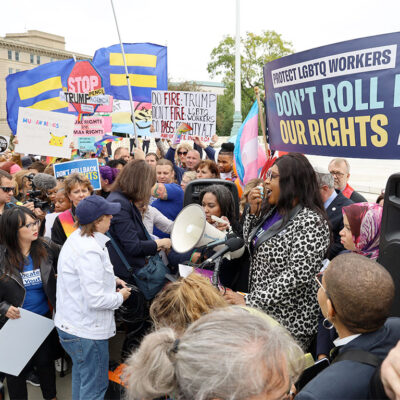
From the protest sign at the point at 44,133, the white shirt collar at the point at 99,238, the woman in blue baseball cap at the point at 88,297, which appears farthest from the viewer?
the protest sign at the point at 44,133

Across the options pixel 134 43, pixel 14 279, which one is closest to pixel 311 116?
pixel 14 279

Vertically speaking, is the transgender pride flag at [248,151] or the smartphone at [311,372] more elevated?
the transgender pride flag at [248,151]

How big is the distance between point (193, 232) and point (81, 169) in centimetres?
256

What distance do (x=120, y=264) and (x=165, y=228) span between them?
2.27 ft

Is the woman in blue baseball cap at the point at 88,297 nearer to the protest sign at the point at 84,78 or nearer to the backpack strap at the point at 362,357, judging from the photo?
the backpack strap at the point at 362,357

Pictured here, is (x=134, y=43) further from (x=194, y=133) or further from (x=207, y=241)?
(x=207, y=241)

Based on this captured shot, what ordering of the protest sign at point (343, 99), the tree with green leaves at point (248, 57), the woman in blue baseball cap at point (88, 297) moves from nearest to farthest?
the protest sign at point (343, 99), the woman in blue baseball cap at point (88, 297), the tree with green leaves at point (248, 57)

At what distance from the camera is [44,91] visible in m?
9.40

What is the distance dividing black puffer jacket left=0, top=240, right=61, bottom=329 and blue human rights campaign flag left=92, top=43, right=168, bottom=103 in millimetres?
6925

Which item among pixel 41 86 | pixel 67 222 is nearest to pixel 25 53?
pixel 41 86

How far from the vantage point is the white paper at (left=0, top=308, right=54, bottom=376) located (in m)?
2.86

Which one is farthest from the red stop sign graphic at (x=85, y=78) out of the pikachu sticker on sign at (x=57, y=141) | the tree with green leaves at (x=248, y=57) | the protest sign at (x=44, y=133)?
the tree with green leaves at (x=248, y=57)

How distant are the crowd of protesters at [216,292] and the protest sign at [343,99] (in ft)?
1.40

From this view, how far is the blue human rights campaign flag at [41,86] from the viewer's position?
9.31 metres
